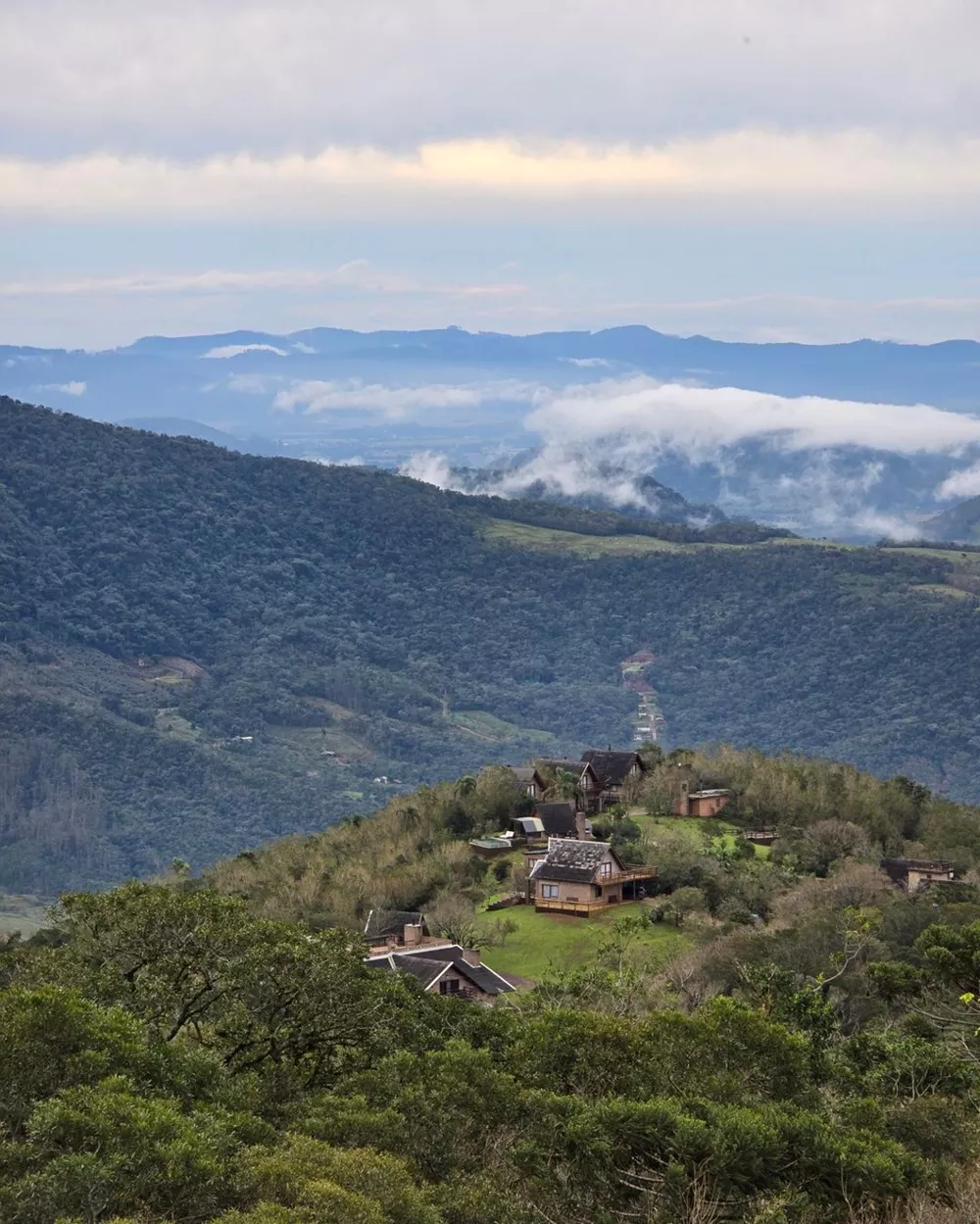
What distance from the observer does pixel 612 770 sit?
260ft

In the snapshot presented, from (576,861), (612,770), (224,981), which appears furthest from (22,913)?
(224,981)

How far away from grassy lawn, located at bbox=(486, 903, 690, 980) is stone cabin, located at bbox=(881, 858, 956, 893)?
28.5ft

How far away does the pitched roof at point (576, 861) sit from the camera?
57875 millimetres

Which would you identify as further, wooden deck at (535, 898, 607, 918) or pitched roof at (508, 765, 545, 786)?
pitched roof at (508, 765, 545, 786)

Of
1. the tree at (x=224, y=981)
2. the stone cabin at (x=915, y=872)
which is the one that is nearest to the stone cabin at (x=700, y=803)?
the stone cabin at (x=915, y=872)

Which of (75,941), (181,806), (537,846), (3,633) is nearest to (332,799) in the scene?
(181,806)

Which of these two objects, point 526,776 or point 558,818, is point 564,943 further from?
point 526,776

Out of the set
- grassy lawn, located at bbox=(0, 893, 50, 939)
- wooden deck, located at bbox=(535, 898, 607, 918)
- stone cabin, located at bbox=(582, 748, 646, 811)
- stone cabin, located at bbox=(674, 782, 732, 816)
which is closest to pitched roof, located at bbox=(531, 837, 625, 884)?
wooden deck, located at bbox=(535, 898, 607, 918)

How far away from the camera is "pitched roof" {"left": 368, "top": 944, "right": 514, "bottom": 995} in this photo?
148 feet

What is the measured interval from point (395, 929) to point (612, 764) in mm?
27227

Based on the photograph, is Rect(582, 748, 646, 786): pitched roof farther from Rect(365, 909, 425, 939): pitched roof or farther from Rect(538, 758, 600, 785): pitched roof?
Rect(365, 909, 425, 939): pitched roof

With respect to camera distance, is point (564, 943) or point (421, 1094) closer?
point (421, 1094)

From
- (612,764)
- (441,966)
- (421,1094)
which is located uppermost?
(421,1094)

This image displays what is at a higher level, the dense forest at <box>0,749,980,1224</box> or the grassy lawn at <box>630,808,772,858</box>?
the dense forest at <box>0,749,980,1224</box>
